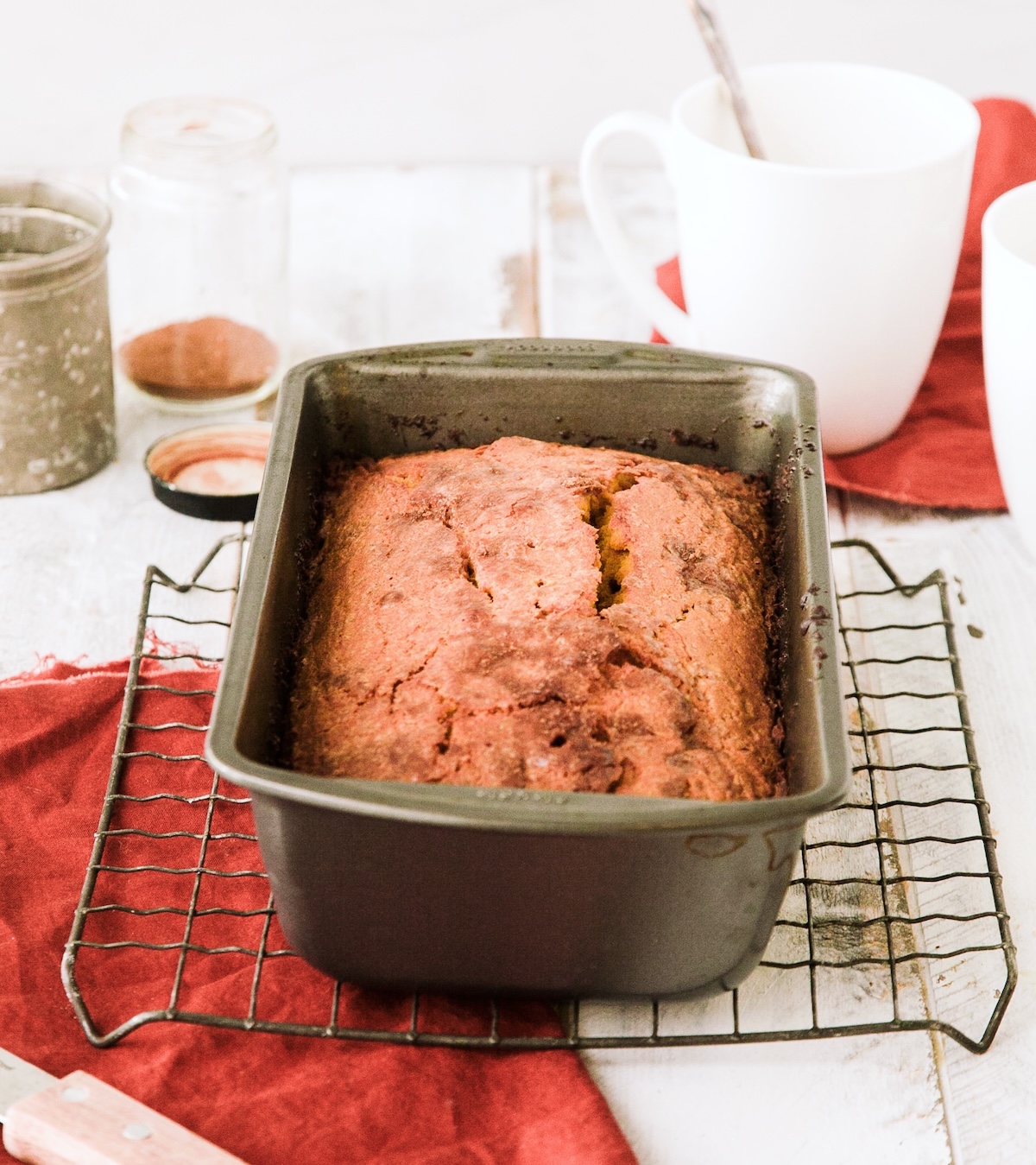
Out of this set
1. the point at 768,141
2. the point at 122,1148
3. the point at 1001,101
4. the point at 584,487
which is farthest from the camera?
the point at 1001,101

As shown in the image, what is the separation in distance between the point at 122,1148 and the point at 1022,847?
684mm

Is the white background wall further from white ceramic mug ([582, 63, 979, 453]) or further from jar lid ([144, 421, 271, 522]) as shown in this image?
jar lid ([144, 421, 271, 522])

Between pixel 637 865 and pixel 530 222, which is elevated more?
pixel 637 865

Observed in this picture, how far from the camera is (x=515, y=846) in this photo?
729mm

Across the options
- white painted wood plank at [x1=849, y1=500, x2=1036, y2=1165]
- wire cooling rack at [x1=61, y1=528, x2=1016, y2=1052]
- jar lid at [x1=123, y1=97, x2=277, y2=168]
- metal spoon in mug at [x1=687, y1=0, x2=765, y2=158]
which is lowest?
white painted wood plank at [x1=849, y1=500, x2=1036, y2=1165]

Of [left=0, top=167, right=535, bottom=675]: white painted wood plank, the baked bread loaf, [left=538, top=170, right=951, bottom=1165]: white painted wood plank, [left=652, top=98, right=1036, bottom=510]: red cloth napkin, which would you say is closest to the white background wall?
[left=0, top=167, right=535, bottom=675]: white painted wood plank

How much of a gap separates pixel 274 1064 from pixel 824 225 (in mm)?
911

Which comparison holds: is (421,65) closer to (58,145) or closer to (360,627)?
(58,145)

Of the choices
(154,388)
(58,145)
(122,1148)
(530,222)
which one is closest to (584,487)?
(122,1148)

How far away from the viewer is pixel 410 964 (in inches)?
32.5

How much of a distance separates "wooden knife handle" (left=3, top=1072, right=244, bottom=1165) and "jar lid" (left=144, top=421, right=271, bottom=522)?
0.71 meters

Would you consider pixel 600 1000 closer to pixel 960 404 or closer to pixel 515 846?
pixel 515 846

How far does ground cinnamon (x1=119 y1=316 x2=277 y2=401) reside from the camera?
1.55 meters

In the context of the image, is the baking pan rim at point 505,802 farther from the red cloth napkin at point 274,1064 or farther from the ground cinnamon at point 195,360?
the ground cinnamon at point 195,360
